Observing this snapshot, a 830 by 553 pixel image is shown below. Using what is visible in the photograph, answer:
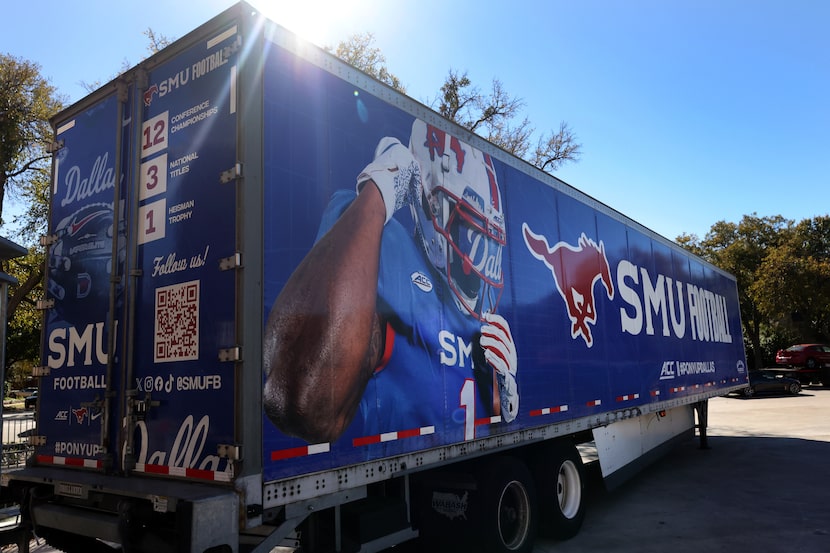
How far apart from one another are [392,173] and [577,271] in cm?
360

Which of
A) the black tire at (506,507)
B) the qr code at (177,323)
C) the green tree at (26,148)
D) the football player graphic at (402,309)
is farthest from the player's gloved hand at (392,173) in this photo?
the green tree at (26,148)

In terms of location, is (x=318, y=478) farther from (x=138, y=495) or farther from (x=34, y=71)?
(x=34, y=71)

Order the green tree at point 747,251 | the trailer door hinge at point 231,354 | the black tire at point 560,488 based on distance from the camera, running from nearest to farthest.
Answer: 1. the trailer door hinge at point 231,354
2. the black tire at point 560,488
3. the green tree at point 747,251

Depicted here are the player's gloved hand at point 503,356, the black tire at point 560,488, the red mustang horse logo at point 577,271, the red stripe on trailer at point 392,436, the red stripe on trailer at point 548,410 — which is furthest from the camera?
the red mustang horse logo at point 577,271

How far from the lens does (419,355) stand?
15.0ft

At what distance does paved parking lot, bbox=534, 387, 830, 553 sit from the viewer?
627 centimetres

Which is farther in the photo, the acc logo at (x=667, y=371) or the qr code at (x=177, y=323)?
the acc logo at (x=667, y=371)

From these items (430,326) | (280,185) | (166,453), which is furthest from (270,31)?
(166,453)

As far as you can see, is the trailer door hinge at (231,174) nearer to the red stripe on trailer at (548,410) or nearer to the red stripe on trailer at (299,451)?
the red stripe on trailer at (299,451)

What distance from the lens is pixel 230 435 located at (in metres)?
3.30

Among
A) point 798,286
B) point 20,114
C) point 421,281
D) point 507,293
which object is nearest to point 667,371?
point 507,293

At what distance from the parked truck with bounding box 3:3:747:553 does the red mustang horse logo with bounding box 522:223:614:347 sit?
626 millimetres

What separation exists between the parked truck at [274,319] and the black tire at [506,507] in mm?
23

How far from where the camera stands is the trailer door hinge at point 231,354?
3.32 m
